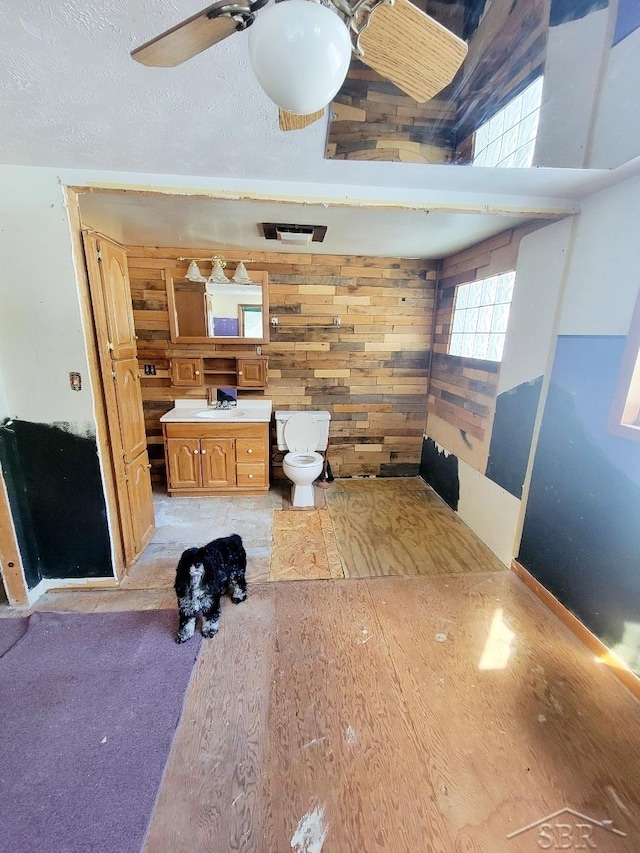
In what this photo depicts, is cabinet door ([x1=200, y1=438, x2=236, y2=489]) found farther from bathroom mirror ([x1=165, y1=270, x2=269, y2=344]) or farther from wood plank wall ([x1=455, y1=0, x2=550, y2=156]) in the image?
wood plank wall ([x1=455, y1=0, x2=550, y2=156])

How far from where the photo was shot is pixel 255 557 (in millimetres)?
2373

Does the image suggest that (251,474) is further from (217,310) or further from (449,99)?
(449,99)

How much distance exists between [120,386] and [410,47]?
2007 mm

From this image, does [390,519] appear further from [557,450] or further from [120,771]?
[120,771]

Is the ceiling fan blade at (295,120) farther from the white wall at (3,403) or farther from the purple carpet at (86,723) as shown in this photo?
the purple carpet at (86,723)

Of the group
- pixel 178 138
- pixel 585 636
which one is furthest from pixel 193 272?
pixel 585 636

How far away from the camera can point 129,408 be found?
2205mm

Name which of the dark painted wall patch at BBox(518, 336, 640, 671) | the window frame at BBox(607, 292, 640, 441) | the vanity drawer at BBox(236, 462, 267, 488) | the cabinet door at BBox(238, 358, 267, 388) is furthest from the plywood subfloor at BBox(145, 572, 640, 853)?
the cabinet door at BBox(238, 358, 267, 388)

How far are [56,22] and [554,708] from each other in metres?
2.83

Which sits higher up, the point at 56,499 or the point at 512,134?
the point at 512,134

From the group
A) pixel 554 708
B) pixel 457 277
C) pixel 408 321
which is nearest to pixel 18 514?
pixel 554 708

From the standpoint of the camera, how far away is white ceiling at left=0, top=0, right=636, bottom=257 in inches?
36.0

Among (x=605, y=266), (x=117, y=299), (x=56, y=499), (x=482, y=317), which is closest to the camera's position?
(x=605, y=266)

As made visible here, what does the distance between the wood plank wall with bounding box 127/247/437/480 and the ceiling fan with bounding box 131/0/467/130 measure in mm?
2435
